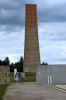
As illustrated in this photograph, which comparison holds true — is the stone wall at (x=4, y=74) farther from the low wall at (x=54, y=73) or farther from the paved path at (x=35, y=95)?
the paved path at (x=35, y=95)

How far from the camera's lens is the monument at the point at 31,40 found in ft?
285

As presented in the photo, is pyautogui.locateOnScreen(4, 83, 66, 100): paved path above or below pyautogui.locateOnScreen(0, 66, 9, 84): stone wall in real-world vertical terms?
below

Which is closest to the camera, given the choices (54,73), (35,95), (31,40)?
(35,95)

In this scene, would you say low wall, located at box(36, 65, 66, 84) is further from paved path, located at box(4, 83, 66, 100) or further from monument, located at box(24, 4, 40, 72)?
monument, located at box(24, 4, 40, 72)

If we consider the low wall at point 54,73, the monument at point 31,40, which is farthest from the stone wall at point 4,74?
the monument at point 31,40

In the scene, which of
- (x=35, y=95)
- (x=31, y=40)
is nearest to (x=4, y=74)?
(x=35, y=95)

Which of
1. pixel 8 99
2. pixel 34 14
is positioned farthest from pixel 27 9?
pixel 8 99

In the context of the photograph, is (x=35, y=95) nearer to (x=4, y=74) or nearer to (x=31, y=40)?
(x=4, y=74)

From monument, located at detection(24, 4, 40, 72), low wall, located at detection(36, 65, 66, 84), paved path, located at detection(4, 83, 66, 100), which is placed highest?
monument, located at detection(24, 4, 40, 72)

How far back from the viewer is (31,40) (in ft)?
285

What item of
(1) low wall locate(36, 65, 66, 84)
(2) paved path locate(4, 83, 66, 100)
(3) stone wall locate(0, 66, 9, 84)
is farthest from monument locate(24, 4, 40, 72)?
(2) paved path locate(4, 83, 66, 100)

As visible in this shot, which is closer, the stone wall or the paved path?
the paved path

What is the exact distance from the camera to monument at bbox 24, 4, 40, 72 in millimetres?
87000

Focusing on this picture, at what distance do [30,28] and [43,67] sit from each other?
4222 centimetres
